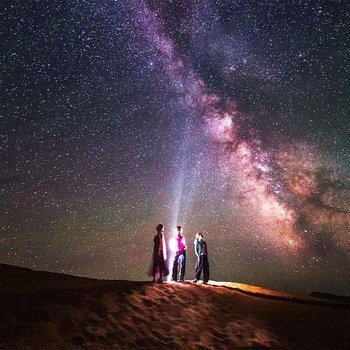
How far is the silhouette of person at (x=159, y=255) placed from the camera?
13.2m

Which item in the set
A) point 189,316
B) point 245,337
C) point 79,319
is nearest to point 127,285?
point 189,316

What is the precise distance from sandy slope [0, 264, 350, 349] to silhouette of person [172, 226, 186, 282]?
3.67 ft

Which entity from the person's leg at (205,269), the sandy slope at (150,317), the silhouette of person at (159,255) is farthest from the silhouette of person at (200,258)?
the silhouette of person at (159,255)

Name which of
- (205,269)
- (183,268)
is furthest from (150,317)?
(205,269)

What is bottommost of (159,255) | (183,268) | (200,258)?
(183,268)

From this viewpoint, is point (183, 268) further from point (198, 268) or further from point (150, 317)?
point (150, 317)

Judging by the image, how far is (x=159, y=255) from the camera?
13.3 m

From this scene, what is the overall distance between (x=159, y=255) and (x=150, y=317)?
428cm

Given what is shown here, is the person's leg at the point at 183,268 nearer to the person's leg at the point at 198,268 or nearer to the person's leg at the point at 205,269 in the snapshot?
the person's leg at the point at 198,268

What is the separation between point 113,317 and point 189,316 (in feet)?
7.89

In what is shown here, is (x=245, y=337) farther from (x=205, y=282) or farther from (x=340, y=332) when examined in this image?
(x=205, y=282)

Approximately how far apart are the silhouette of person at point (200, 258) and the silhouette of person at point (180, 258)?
775 mm

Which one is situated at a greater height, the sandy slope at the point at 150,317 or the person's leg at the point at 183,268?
the person's leg at the point at 183,268

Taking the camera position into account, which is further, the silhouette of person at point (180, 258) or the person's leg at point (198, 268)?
the person's leg at point (198, 268)
